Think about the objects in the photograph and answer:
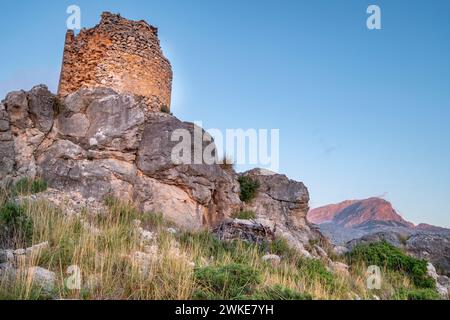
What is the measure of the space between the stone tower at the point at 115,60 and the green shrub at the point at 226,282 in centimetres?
987

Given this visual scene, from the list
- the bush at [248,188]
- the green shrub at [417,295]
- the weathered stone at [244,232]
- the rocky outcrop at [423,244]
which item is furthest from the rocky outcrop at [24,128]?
the rocky outcrop at [423,244]

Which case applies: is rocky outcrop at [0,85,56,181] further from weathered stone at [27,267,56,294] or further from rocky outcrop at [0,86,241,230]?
weathered stone at [27,267,56,294]

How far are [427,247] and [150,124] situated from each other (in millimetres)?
9679

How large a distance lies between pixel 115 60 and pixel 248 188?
673 centimetres

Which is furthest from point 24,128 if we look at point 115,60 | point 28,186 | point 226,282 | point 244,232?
point 226,282

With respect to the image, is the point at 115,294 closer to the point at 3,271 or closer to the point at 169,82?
the point at 3,271

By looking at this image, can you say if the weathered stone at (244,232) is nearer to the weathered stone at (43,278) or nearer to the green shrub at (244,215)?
the green shrub at (244,215)

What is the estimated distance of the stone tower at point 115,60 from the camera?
41.7ft

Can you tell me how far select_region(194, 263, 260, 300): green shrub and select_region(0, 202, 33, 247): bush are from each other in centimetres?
264

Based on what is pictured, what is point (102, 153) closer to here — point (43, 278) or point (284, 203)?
point (43, 278)

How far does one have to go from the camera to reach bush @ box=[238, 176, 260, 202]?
12703 millimetres

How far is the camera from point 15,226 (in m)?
5.32
